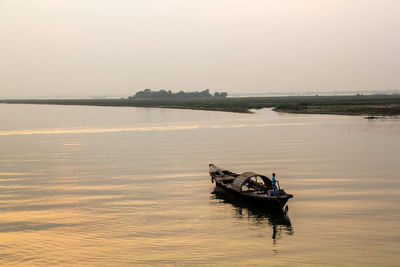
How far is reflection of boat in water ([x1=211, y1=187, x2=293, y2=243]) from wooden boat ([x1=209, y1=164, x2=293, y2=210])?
40 centimetres

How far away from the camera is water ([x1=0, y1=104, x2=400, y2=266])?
1834cm

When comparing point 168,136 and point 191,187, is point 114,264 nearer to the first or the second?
point 191,187

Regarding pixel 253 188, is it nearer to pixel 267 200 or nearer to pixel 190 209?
pixel 267 200

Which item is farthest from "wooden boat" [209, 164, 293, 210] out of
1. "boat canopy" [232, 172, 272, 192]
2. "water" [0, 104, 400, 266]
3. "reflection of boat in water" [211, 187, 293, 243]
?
"water" [0, 104, 400, 266]

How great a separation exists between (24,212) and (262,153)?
27.3m

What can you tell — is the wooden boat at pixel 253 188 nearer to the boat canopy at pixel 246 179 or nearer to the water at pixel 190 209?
the boat canopy at pixel 246 179

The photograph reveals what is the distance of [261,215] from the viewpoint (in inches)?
949

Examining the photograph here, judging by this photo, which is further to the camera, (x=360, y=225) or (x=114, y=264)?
(x=360, y=225)

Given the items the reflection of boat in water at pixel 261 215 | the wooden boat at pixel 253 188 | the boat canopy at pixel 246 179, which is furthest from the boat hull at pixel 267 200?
the boat canopy at pixel 246 179

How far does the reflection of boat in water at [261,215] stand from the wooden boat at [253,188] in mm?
396

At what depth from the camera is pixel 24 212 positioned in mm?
24656

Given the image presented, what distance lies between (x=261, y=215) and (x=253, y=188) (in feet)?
14.7

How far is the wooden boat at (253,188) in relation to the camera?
23.7 m

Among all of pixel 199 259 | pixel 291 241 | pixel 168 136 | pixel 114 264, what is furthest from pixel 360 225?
pixel 168 136
